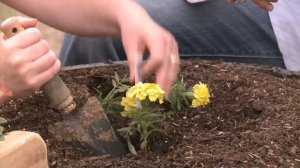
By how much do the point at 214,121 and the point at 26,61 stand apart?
0.44 meters

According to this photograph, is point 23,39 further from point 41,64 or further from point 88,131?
point 88,131

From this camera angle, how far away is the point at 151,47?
1.25 metres

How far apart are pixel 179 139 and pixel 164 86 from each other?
5.5 inches

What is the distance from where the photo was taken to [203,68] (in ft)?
5.54

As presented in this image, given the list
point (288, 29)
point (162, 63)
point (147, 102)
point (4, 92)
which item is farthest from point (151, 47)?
point (288, 29)

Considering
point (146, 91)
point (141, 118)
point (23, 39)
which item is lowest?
point (141, 118)

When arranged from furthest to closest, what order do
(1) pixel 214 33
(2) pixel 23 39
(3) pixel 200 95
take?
(1) pixel 214 33 → (3) pixel 200 95 → (2) pixel 23 39

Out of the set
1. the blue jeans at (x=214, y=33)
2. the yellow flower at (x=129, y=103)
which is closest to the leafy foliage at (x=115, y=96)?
the yellow flower at (x=129, y=103)

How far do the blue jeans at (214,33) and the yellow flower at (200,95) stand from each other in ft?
1.52

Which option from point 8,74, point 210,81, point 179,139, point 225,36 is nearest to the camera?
point 8,74

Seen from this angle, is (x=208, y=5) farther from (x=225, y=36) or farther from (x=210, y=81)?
(x=210, y=81)

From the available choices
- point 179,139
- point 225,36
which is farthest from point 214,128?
point 225,36

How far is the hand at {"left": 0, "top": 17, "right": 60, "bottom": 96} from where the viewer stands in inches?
46.8

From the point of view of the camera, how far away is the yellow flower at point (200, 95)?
4.77 feet
